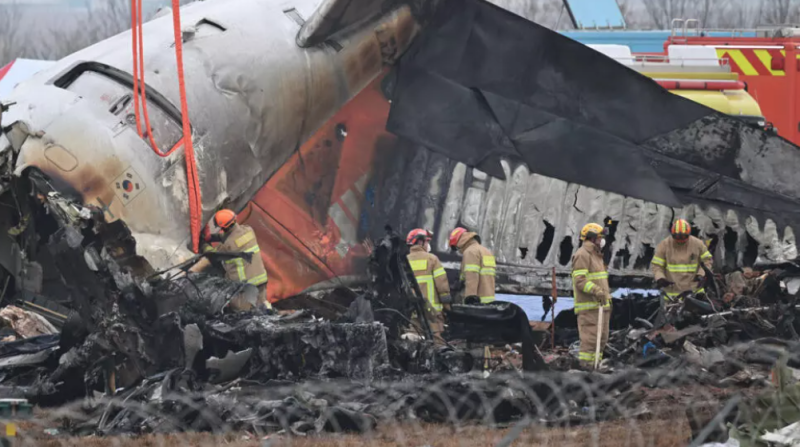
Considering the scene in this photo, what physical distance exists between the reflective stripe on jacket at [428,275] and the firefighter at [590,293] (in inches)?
52.7

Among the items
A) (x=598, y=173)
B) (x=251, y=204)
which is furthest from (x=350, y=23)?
(x=598, y=173)

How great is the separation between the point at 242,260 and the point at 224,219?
44 cm

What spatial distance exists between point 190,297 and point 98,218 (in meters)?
1.00

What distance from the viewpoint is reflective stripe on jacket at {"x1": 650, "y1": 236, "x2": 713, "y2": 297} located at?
1232 centimetres

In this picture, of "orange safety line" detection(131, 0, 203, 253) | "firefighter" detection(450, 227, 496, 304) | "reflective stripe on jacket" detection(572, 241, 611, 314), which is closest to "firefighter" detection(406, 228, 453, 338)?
"firefighter" detection(450, 227, 496, 304)

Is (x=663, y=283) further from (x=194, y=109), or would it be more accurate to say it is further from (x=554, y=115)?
(x=194, y=109)

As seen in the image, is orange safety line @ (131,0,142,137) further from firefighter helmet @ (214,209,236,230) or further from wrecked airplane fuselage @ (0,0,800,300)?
wrecked airplane fuselage @ (0,0,800,300)

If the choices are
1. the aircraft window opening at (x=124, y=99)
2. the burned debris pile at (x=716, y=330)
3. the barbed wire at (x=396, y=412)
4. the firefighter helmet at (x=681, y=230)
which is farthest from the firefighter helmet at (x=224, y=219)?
the firefighter helmet at (x=681, y=230)

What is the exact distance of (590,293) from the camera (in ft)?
36.6

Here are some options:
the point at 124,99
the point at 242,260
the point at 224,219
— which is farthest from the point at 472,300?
the point at 124,99

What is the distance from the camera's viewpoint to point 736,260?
13438mm

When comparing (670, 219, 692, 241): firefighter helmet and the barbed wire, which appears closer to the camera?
the barbed wire

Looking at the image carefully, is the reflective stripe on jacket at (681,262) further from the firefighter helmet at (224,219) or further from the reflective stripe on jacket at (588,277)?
the firefighter helmet at (224,219)

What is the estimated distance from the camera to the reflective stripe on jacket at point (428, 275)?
1159 cm
